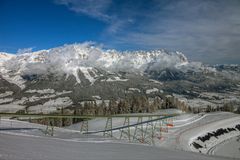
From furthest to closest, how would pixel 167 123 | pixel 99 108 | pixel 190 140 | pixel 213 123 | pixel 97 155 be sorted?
pixel 99 108 < pixel 213 123 < pixel 167 123 < pixel 190 140 < pixel 97 155

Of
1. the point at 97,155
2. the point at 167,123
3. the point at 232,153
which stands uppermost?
the point at 97,155

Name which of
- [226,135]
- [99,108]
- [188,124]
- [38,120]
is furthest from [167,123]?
[38,120]

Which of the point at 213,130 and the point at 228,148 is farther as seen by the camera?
the point at 213,130

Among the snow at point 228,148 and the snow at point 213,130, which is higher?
the snow at point 213,130

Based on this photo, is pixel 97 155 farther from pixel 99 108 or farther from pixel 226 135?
pixel 99 108

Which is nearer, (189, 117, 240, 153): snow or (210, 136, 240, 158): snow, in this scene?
(210, 136, 240, 158): snow

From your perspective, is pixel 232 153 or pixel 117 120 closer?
pixel 232 153

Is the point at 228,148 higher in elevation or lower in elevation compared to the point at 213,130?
lower

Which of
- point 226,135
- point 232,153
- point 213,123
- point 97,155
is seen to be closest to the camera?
point 97,155

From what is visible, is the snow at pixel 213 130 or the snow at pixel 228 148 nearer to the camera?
the snow at pixel 228 148

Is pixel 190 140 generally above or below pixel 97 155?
below

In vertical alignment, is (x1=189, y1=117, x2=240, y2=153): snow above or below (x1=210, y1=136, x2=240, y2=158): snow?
above

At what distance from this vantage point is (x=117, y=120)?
96125mm

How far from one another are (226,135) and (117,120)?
4446 cm
